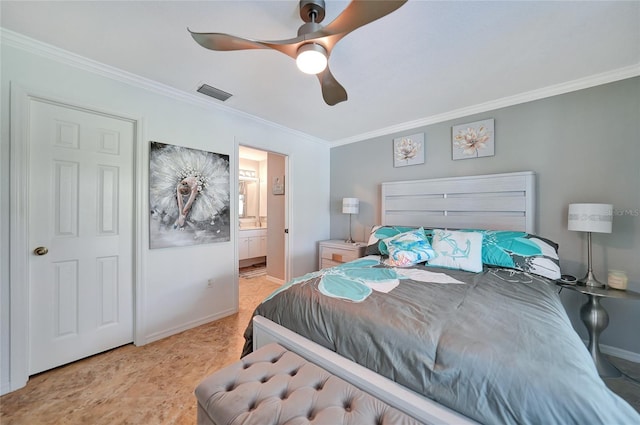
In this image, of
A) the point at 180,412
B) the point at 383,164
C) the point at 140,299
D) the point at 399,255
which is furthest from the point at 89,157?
the point at 383,164

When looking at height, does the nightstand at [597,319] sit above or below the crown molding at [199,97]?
below

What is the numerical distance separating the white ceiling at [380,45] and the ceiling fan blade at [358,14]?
281 mm

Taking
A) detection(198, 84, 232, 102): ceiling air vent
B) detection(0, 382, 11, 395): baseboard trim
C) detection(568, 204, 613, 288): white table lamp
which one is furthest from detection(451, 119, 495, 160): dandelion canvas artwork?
detection(0, 382, 11, 395): baseboard trim

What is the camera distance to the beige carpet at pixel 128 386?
1442 millimetres

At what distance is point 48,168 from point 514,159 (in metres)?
4.18

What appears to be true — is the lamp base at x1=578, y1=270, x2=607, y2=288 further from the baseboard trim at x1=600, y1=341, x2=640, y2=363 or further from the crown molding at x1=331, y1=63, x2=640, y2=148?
the crown molding at x1=331, y1=63, x2=640, y2=148

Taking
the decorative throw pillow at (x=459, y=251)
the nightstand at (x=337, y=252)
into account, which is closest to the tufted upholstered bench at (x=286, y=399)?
the decorative throw pillow at (x=459, y=251)

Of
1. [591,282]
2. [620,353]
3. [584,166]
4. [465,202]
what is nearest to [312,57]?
[465,202]

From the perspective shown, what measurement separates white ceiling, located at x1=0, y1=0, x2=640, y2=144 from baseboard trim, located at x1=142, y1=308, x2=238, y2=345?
93.5 inches

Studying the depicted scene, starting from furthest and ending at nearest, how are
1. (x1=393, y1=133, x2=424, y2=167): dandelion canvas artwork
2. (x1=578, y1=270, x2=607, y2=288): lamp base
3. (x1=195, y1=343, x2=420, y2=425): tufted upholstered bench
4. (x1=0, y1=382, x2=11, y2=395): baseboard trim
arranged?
(x1=393, y1=133, x2=424, y2=167): dandelion canvas artwork → (x1=578, y1=270, x2=607, y2=288): lamp base → (x1=0, y1=382, x2=11, y2=395): baseboard trim → (x1=195, y1=343, x2=420, y2=425): tufted upholstered bench

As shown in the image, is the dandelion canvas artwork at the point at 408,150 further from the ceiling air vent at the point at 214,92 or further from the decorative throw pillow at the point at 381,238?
the ceiling air vent at the point at 214,92

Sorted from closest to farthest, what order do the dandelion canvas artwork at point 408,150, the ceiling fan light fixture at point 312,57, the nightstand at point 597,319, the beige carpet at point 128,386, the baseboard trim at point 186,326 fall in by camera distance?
the ceiling fan light fixture at point 312,57, the beige carpet at point 128,386, the nightstand at point 597,319, the baseboard trim at point 186,326, the dandelion canvas artwork at point 408,150

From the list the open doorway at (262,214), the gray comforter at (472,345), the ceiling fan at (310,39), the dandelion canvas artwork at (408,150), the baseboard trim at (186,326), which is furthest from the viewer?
the open doorway at (262,214)

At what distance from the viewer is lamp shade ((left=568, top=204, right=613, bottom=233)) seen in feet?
6.06
